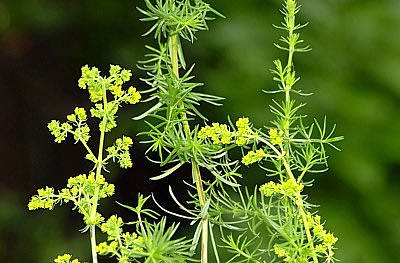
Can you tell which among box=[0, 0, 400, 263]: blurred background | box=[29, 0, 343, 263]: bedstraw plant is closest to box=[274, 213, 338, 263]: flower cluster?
box=[29, 0, 343, 263]: bedstraw plant

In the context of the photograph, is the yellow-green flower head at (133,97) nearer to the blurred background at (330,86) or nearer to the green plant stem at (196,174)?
the green plant stem at (196,174)

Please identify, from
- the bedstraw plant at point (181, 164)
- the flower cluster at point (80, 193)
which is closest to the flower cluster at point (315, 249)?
the bedstraw plant at point (181, 164)

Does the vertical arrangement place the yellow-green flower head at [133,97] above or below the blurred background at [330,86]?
below

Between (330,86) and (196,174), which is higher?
(330,86)

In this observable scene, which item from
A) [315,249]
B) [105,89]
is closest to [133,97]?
[105,89]

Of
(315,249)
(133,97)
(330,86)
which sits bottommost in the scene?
(315,249)

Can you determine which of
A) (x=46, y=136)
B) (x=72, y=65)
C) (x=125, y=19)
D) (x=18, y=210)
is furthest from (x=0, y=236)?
(x=125, y=19)

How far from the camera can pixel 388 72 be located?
146 centimetres

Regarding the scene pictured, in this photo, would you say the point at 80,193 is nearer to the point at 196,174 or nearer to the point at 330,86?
the point at 196,174

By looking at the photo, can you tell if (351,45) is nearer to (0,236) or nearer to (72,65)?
(72,65)

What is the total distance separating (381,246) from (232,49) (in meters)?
0.47

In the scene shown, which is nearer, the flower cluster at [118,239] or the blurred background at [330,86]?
the flower cluster at [118,239]

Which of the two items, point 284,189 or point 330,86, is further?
point 330,86

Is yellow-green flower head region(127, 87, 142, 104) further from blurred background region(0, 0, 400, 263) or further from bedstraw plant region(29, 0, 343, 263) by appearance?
blurred background region(0, 0, 400, 263)
